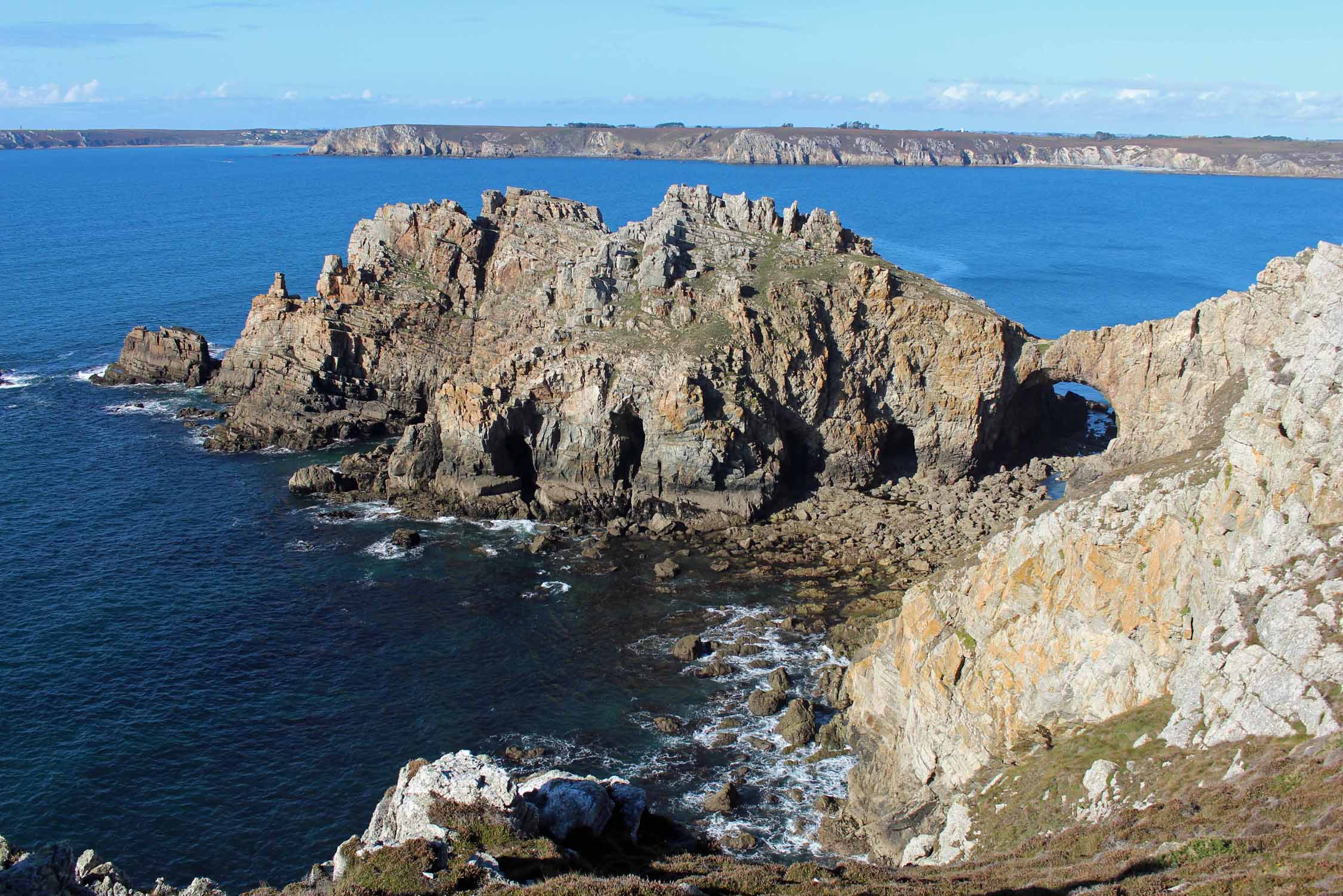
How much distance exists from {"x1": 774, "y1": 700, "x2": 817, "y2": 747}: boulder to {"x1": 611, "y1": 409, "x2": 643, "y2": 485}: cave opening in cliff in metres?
28.3

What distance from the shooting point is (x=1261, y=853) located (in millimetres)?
22250

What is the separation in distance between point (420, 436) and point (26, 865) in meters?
50.5

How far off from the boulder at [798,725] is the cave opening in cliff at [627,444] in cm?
2831

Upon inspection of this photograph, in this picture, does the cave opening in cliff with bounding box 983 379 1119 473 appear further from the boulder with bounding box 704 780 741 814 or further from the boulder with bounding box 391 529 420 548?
the boulder with bounding box 391 529 420 548

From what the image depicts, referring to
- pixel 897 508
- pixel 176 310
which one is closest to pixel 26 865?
pixel 897 508

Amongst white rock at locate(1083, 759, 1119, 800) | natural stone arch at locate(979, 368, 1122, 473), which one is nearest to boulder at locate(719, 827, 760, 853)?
white rock at locate(1083, 759, 1119, 800)

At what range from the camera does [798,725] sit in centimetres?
4672

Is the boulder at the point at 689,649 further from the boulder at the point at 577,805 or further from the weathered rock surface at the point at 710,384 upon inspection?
the boulder at the point at 577,805

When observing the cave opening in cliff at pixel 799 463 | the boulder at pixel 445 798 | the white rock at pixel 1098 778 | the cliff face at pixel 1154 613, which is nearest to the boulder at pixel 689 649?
the cliff face at pixel 1154 613

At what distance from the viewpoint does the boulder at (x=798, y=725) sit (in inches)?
1829

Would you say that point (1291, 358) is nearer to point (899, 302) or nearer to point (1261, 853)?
point (1261, 853)

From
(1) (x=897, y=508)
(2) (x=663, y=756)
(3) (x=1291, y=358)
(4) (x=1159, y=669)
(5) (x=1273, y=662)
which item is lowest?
(2) (x=663, y=756)

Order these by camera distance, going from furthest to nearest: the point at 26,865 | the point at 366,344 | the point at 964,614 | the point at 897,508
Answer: the point at 366,344 → the point at 897,508 → the point at 964,614 → the point at 26,865

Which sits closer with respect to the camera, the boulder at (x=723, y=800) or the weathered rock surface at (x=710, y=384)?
the boulder at (x=723, y=800)
